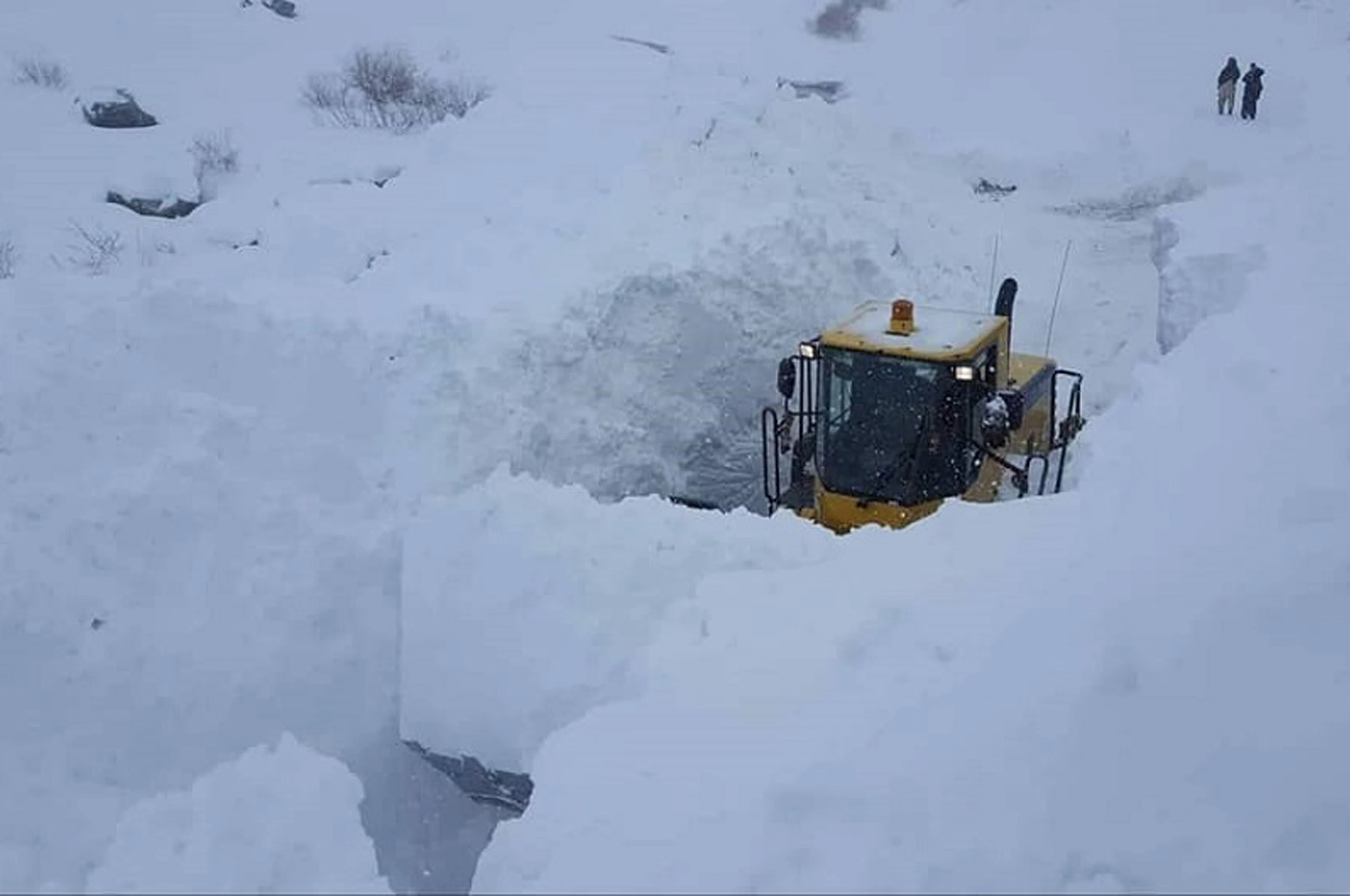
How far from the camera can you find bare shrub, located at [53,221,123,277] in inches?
539

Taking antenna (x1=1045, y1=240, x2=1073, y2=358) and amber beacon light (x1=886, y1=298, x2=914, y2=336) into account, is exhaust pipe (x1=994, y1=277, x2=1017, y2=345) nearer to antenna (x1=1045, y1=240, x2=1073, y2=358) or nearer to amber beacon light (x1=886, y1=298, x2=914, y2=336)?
amber beacon light (x1=886, y1=298, x2=914, y2=336)

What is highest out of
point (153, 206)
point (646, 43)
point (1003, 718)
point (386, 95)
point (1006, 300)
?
point (646, 43)

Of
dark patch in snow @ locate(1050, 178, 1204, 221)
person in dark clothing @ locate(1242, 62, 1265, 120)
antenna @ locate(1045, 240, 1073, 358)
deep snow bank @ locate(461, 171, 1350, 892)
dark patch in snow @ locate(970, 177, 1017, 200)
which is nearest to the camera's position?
deep snow bank @ locate(461, 171, 1350, 892)

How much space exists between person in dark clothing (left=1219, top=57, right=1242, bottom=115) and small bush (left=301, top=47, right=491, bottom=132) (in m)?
12.8

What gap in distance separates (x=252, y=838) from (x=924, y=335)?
222 inches

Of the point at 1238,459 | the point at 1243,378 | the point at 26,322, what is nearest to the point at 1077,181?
the point at 1243,378

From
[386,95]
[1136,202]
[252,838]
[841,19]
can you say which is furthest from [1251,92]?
[252,838]

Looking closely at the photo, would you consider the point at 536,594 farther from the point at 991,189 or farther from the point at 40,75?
the point at 40,75

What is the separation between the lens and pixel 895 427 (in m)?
8.28

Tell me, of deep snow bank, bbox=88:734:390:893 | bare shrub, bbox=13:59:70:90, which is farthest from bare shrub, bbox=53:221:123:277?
deep snow bank, bbox=88:734:390:893

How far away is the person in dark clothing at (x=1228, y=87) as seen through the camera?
2208 centimetres

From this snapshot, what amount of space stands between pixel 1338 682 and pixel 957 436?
3560 millimetres

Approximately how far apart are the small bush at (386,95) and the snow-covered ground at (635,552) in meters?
5.19

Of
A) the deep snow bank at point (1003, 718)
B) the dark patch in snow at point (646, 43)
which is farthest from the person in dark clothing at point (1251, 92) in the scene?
the deep snow bank at point (1003, 718)
